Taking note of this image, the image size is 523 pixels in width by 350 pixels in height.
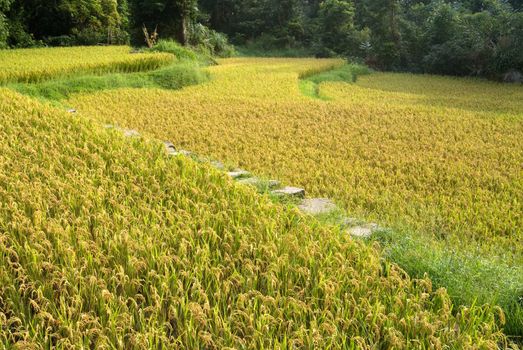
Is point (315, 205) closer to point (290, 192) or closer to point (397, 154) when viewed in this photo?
point (290, 192)

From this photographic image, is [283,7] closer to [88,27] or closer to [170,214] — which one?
[88,27]

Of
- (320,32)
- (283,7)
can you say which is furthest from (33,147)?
(283,7)

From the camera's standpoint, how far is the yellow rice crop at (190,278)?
2.01 meters

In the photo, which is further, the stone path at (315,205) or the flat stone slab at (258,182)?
the flat stone slab at (258,182)

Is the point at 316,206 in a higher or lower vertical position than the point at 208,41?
lower

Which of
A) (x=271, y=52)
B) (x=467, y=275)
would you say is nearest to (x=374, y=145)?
(x=467, y=275)

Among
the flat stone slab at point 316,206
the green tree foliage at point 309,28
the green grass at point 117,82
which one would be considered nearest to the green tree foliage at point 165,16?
the green tree foliage at point 309,28

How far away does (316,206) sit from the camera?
397 cm

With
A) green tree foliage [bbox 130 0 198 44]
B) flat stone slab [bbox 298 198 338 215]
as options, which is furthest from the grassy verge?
flat stone slab [bbox 298 198 338 215]

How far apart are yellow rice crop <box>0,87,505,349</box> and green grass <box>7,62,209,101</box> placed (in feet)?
21.4

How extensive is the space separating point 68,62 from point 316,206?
907 centimetres

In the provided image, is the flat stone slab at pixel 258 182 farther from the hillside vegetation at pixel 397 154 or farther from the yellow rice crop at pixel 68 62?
the yellow rice crop at pixel 68 62

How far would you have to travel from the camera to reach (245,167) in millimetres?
5531

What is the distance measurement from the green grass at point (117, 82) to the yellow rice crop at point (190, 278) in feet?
21.4
